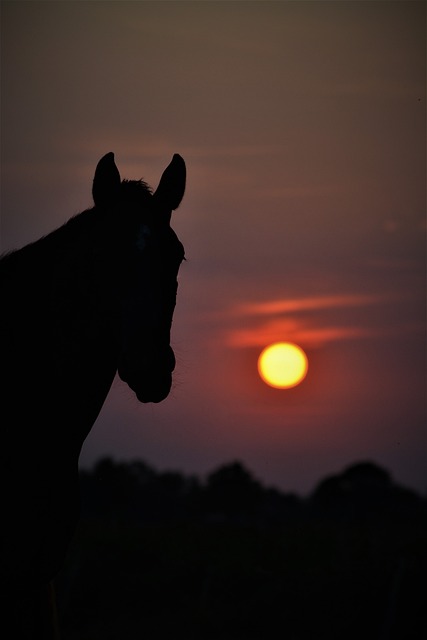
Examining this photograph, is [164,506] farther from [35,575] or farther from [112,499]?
[35,575]

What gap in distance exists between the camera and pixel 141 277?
15.0 feet

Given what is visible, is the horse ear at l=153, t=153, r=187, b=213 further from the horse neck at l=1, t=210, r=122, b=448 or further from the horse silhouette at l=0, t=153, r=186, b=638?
the horse neck at l=1, t=210, r=122, b=448

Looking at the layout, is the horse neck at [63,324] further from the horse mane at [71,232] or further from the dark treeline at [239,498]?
the dark treeline at [239,498]

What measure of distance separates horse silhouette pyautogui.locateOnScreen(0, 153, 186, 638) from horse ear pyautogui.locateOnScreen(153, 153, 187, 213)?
5 centimetres

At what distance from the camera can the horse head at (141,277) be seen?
4.51 metres

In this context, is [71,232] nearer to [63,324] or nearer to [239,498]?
[63,324]

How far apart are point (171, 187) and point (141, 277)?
68 cm

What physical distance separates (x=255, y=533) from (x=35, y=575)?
23030 millimetres

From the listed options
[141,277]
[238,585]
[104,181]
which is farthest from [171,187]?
[238,585]

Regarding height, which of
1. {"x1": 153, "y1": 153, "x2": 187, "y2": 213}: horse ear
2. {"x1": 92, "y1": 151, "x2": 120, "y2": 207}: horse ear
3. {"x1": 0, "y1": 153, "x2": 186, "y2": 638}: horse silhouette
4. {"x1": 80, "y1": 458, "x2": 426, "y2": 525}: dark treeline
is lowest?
{"x1": 0, "y1": 153, "x2": 186, "y2": 638}: horse silhouette

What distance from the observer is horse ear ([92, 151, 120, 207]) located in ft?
15.5

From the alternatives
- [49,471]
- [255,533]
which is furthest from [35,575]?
[255,533]

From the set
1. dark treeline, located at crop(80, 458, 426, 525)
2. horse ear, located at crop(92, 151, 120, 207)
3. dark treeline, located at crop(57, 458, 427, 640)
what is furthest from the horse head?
dark treeline, located at crop(80, 458, 426, 525)

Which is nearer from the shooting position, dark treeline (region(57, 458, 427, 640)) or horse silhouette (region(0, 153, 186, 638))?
horse silhouette (region(0, 153, 186, 638))
